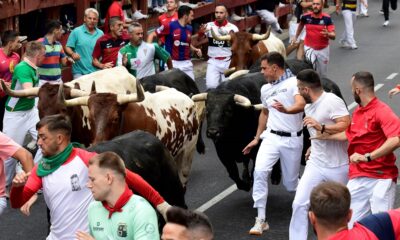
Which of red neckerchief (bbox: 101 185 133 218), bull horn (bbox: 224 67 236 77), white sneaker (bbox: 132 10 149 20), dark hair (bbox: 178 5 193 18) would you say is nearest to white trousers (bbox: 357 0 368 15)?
white sneaker (bbox: 132 10 149 20)

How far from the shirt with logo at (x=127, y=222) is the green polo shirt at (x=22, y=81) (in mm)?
6220

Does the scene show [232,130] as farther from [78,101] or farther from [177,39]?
[177,39]

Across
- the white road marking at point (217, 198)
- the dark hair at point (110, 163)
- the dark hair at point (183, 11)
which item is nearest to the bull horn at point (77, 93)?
the white road marking at point (217, 198)

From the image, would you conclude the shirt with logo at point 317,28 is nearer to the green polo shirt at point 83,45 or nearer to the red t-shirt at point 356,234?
the green polo shirt at point 83,45

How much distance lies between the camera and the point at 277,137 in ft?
38.5

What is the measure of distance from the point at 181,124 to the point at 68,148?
4.97 metres

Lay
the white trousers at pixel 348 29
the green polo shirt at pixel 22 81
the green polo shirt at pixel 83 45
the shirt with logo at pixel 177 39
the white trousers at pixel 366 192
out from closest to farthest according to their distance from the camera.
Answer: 1. the white trousers at pixel 366 192
2. the green polo shirt at pixel 22 81
3. the green polo shirt at pixel 83 45
4. the shirt with logo at pixel 177 39
5. the white trousers at pixel 348 29

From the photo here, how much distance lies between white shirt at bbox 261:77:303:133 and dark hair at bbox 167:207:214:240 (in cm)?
554

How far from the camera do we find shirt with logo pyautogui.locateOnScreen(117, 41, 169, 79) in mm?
15930

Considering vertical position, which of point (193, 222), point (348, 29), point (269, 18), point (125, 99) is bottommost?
point (269, 18)

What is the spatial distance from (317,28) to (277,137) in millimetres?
8363

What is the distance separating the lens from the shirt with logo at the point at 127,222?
23.6 ft

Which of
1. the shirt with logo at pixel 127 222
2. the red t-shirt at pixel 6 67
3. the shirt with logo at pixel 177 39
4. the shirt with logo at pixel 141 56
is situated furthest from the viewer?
the shirt with logo at pixel 177 39

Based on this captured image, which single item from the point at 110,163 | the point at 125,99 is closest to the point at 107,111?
the point at 125,99
